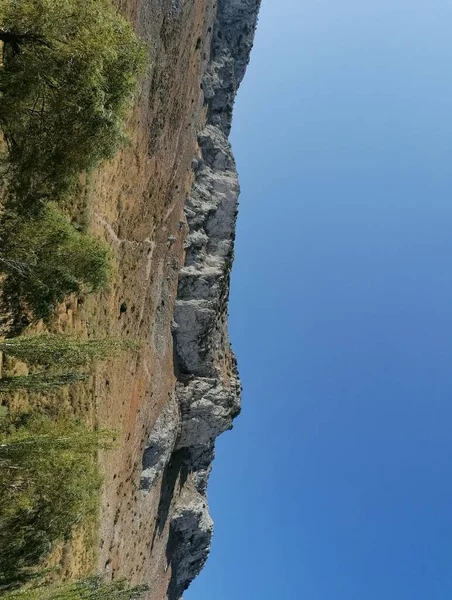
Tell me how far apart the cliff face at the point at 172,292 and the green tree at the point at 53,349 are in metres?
11.5

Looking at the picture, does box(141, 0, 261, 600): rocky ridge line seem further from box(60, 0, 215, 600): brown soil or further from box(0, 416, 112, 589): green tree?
box(0, 416, 112, 589): green tree

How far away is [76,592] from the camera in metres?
13.5

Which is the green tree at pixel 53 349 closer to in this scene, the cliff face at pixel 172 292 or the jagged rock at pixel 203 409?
the cliff face at pixel 172 292

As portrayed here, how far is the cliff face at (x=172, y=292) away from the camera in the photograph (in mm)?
28906

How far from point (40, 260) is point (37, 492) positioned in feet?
18.8

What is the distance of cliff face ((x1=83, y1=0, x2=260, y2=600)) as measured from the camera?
28.9 metres

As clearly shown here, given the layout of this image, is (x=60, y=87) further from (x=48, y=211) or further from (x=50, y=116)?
(x=48, y=211)

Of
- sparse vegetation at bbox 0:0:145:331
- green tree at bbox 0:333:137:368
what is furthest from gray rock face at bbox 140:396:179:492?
sparse vegetation at bbox 0:0:145:331

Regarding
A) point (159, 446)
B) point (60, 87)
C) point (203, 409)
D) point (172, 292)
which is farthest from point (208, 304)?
point (60, 87)

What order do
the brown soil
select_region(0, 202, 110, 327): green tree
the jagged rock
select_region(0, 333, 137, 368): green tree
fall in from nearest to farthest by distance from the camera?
select_region(0, 202, 110, 327): green tree
select_region(0, 333, 137, 368): green tree
the brown soil
the jagged rock

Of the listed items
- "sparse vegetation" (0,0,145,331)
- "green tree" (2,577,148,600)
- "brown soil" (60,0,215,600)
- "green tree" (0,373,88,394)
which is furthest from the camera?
"brown soil" (60,0,215,600)

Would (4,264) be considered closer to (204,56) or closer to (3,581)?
(3,581)

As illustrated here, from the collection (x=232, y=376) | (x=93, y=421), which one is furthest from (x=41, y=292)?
(x=232, y=376)

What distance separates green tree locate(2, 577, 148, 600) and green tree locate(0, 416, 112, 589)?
525 millimetres
